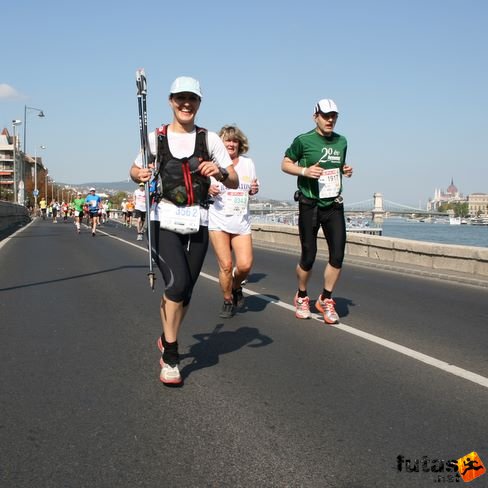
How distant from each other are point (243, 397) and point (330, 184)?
2.95 meters

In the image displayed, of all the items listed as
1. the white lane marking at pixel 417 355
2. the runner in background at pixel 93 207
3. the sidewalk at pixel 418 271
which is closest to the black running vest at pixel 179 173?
the white lane marking at pixel 417 355

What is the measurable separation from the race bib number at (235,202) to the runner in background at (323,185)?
745 millimetres

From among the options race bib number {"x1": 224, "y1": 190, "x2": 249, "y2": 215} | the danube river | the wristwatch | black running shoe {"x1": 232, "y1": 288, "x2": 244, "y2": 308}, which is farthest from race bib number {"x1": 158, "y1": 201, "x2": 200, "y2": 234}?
the danube river

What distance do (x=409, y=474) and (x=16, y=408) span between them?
224cm

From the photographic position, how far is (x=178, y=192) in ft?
14.1

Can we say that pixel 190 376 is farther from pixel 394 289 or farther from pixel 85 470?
pixel 394 289

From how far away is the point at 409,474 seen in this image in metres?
2.95

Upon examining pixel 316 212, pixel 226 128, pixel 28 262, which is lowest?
pixel 28 262

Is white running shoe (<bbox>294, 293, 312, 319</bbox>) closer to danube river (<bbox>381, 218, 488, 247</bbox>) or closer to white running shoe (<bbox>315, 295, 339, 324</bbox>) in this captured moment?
white running shoe (<bbox>315, 295, 339, 324</bbox>)

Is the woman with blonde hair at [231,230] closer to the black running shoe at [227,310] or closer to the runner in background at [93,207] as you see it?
the black running shoe at [227,310]

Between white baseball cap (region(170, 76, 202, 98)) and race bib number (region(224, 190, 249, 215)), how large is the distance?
290 cm

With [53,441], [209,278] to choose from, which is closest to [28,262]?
[209,278]

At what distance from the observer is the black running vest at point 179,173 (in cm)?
428

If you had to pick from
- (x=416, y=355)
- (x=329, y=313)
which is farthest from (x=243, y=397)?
(x=329, y=313)
